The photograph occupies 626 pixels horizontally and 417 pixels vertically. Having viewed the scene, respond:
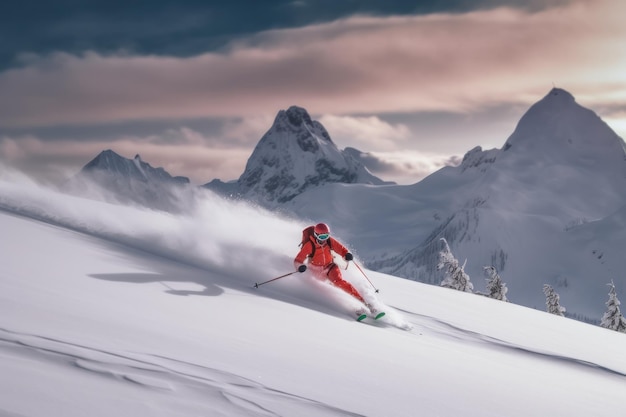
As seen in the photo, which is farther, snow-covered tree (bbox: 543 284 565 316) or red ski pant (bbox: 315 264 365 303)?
snow-covered tree (bbox: 543 284 565 316)

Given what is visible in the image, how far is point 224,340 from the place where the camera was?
5.23 meters

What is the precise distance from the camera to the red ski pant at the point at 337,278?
9.40 m

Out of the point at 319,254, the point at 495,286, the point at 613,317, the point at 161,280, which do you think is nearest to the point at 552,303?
the point at 613,317

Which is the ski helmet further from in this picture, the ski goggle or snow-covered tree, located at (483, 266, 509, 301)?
snow-covered tree, located at (483, 266, 509, 301)

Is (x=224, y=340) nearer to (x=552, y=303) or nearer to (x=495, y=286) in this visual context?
(x=495, y=286)

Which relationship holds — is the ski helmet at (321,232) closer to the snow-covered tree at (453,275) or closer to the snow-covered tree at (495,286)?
the snow-covered tree at (453,275)

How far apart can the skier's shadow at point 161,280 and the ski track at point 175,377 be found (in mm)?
3082

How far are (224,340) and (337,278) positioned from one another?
15.3 feet

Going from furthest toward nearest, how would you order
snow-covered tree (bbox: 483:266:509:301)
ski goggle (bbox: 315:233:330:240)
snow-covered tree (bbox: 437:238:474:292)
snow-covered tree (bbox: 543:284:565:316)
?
1. snow-covered tree (bbox: 543:284:565:316)
2. snow-covered tree (bbox: 483:266:509:301)
3. snow-covered tree (bbox: 437:238:474:292)
4. ski goggle (bbox: 315:233:330:240)

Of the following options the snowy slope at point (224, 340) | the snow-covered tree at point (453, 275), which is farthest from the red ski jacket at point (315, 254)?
the snow-covered tree at point (453, 275)

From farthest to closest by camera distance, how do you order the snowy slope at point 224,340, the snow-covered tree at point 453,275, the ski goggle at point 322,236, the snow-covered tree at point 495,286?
the snow-covered tree at point 495,286 < the snow-covered tree at point 453,275 < the ski goggle at point 322,236 < the snowy slope at point 224,340

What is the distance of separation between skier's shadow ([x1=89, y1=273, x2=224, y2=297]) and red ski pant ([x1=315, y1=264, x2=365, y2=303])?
7.81 ft

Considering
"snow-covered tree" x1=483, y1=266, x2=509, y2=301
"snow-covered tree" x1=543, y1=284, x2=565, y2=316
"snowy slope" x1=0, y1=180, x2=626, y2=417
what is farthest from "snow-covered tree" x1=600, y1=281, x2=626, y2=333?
"snowy slope" x1=0, y1=180, x2=626, y2=417

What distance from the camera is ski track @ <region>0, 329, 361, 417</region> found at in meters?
3.58
